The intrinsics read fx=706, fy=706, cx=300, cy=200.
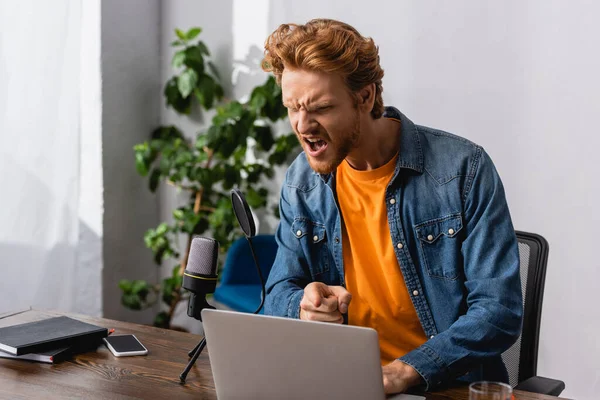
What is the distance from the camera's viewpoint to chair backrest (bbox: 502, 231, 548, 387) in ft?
5.44

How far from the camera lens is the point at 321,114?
154cm

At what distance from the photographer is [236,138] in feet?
10.9

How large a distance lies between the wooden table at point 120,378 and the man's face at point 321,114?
510 mm

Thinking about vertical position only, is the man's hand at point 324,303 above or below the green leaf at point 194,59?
below

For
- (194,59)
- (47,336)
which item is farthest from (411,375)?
(194,59)

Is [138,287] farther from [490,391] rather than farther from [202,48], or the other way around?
[490,391]

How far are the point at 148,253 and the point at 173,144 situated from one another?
2.20ft

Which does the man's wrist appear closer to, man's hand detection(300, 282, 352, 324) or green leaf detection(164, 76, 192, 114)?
man's hand detection(300, 282, 352, 324)

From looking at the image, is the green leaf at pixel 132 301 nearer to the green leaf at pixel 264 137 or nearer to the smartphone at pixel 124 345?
the green leaf at pixel 264 137

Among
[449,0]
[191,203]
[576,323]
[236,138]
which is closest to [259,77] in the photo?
[236,138]

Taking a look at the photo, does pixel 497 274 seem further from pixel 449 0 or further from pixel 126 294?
pixel 126 294

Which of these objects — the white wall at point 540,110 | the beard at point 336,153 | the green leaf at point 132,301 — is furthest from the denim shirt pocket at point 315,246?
the green leaf at point 132,301

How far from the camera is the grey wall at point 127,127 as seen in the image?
3.50 m

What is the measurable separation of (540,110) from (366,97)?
1.54 m
